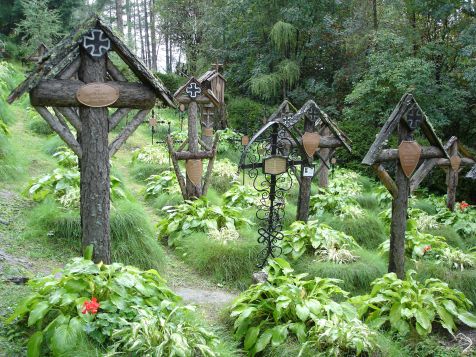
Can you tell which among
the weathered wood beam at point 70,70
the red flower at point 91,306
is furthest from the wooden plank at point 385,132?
the red flower at point 91,306

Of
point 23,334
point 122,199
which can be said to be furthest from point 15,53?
point 23,334

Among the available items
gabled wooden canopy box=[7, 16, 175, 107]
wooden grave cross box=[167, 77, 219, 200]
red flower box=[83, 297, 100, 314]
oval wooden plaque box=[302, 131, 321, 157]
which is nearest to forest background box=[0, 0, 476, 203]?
oval wooden plaque box=[302, 131, 321, 157]

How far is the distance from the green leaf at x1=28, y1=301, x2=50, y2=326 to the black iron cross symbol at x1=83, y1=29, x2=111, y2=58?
2467 millimetres

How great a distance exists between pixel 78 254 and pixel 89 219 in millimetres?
1709

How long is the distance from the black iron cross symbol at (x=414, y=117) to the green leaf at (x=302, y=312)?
3223 mm

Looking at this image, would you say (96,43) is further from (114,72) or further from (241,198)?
(241,198)

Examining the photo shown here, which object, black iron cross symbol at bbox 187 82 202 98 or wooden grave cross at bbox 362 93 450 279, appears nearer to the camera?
wooden grave cross at bbox 362 93 450 279

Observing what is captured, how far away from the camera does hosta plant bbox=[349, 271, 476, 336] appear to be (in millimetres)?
5215

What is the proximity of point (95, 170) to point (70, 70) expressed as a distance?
105 cm

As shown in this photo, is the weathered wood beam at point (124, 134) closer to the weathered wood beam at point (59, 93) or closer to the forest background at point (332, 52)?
the weathered wood beam at point (59, 93)

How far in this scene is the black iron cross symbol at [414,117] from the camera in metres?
6.57

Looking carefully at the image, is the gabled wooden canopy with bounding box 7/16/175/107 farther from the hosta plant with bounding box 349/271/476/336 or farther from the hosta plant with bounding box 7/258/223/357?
the hosta plant with bounding box 349/271/476/336

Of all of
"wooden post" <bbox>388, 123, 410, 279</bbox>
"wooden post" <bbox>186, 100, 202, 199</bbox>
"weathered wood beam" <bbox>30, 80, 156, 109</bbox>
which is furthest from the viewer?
"wooden post" <bbox>186, 100, 202, 199</bbox>

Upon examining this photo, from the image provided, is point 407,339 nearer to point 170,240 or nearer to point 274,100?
point 170,240
